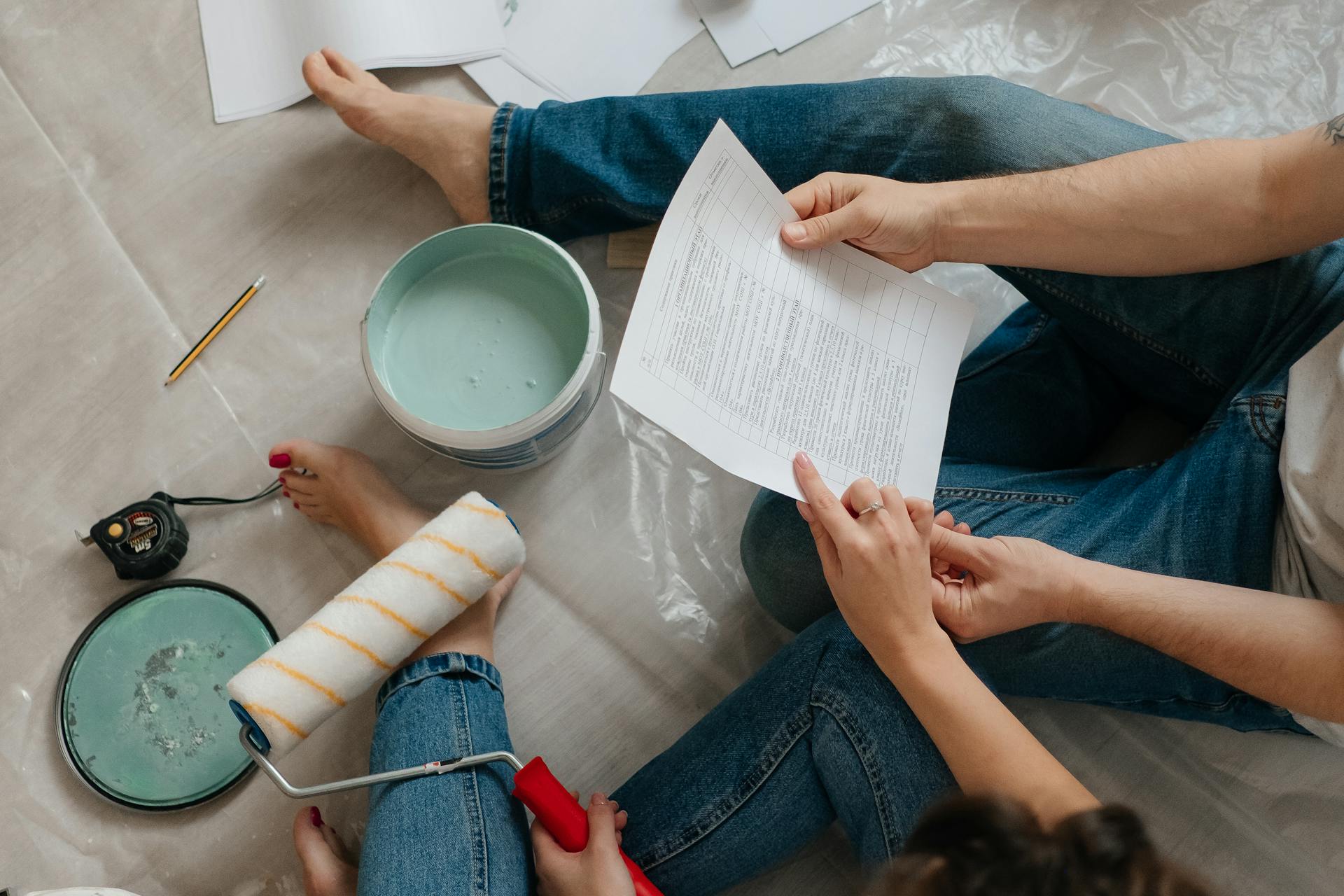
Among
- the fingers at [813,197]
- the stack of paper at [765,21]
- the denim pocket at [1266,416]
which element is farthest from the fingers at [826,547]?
the stack of paper at [765,21]

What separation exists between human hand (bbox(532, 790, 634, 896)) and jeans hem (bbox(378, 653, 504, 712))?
14cm

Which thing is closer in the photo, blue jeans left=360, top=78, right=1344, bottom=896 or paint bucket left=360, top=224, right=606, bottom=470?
blue jeans left=360, top=78, right=1344, bottom=896

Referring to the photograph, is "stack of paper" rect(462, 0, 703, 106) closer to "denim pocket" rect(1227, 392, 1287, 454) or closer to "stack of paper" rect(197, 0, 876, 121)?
"stack of paper" rect(197, 0, 876, 121)

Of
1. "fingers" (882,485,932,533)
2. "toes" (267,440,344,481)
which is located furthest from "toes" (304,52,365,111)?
"fingers" (882,485,932,533)

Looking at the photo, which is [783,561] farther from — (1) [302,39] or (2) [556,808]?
(1) [302,39]

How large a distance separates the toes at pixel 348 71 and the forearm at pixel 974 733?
0.73 meters

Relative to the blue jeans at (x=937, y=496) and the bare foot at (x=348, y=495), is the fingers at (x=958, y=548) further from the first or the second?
the bare foot at (x=348, y=495)

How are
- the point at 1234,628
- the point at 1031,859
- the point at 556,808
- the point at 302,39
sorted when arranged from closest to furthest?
the point at 1031,859 < the point at 1234,628 < the point at 556,808 < the point at 302,39

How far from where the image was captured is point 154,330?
881 millimetres

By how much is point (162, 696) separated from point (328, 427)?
289 millimetres

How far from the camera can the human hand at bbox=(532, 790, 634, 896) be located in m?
0.66

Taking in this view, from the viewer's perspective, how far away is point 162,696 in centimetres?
81

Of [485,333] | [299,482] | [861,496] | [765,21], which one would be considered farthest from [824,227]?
[299,482]

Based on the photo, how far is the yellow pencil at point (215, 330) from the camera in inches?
34.3
